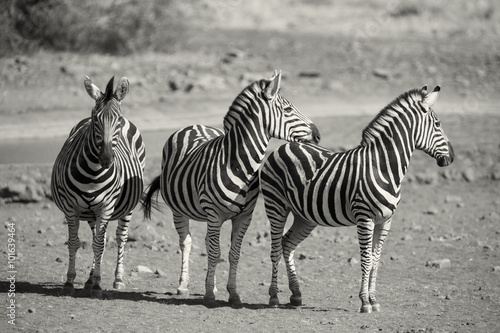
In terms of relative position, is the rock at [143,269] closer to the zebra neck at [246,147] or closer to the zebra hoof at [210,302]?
the zebra hoof at [210,302]

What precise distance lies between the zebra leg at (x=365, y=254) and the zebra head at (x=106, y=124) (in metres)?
2.69

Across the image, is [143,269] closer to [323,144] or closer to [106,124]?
[106,124]

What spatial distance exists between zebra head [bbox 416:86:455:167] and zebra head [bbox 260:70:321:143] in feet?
4.06

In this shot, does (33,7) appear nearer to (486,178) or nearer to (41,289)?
(486,178)

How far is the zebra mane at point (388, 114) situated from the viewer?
28.6 ft

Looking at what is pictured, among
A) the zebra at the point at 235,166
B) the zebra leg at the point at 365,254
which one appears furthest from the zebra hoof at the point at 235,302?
the zebra leg at the point at 365,254

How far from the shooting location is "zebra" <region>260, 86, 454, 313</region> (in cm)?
841

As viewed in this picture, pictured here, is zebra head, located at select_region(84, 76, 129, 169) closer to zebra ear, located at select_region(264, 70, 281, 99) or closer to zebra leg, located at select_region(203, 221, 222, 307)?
zebra leg, located at select_region(203, 221, 222, 307)

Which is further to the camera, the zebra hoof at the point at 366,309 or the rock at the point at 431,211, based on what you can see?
the rock at the point at 431,211

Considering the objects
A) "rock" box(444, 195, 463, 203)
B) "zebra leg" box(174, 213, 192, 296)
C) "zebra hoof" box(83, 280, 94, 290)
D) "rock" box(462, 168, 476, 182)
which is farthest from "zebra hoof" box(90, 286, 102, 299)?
"rock" box(462, 168, 476, 182)

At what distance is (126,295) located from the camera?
30.0 ft

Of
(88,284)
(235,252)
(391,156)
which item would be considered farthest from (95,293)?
(391,156)

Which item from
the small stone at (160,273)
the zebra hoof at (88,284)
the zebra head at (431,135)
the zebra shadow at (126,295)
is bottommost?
the zebra shadow at (126,295)

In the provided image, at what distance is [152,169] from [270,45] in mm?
12256
